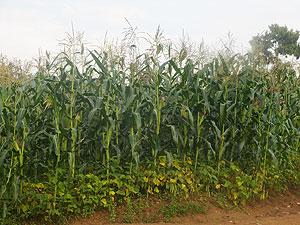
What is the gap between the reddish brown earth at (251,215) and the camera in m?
6.04

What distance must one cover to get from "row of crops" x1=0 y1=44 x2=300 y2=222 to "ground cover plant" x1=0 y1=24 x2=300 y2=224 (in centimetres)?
2

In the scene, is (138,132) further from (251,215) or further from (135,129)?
(251,215)

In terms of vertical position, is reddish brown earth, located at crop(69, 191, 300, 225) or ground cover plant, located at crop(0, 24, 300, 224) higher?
ground cover plant, located at crop(0, 24, 300, 224)

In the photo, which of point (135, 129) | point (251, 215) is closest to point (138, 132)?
point (135, 129)

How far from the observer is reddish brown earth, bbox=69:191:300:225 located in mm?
6035

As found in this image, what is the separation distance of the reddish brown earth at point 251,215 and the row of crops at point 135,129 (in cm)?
25

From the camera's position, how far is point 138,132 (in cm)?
634

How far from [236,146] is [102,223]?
2752 millimetres

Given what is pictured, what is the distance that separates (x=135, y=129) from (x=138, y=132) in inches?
7.8

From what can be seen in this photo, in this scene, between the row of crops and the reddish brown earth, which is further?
the reddish brown earth

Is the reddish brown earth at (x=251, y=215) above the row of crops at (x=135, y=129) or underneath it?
underneath

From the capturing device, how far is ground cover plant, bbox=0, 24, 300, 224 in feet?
19.1

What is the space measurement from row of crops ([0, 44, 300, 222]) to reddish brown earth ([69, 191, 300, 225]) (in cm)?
25

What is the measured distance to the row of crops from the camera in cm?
581
